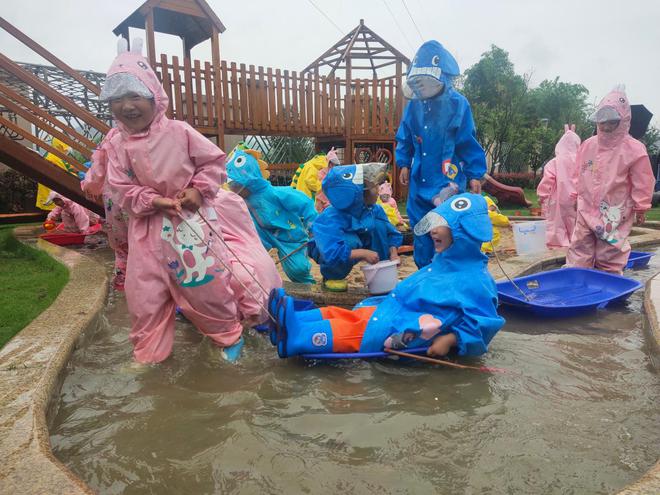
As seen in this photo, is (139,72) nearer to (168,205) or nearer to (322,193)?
(168,205)

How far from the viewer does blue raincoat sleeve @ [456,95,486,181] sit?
175 inches

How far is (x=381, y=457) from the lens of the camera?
7.39 feet

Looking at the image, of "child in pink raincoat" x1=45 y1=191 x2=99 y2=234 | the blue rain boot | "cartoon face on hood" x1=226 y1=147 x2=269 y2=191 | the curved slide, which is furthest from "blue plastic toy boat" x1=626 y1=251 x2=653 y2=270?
"child in pink raincoat" x1=45 y1=191 x2=99 y2=234

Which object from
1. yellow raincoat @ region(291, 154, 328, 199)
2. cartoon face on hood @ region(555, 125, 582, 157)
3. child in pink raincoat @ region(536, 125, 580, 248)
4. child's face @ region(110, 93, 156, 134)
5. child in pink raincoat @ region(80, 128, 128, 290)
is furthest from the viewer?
yellow raincoat @ region(291, 154, 328, 199)

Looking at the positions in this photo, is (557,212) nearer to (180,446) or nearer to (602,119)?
(602,119)

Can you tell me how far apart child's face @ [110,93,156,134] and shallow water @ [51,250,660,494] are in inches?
58.1

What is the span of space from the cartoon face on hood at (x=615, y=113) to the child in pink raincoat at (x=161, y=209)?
13.2 feet

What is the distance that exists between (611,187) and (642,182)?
272mm

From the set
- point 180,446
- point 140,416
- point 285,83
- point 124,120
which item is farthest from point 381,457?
point 285,83

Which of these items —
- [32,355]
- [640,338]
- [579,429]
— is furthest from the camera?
[640,338]

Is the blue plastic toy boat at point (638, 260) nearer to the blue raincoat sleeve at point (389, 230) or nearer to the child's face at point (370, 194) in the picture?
the blue raincoat sleeve at point (389, 230)

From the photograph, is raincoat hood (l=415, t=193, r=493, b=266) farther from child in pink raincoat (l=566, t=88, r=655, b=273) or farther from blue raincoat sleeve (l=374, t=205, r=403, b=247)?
child in pink raincoat (l=566, t=88, r=655, b=273)

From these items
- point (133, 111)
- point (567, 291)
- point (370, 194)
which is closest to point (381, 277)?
point (370, 194)

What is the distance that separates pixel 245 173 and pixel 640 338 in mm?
3558
